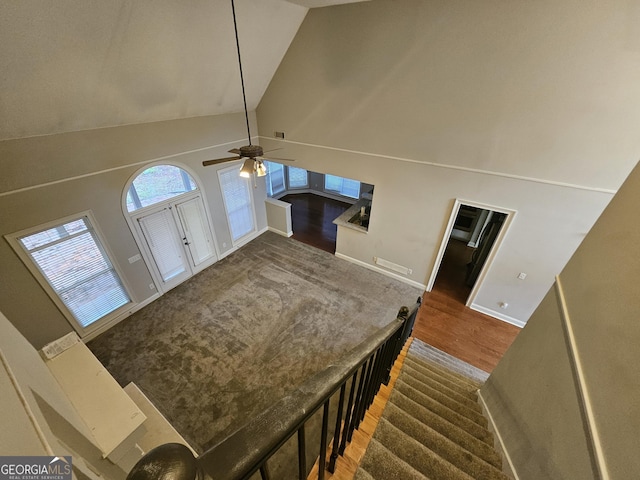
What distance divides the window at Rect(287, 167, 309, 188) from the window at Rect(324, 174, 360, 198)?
0.84m

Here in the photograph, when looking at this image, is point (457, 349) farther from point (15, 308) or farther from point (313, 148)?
point (15, 308)

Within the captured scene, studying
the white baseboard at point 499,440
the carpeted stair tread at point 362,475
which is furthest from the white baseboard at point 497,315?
→ the carpeted stair tread at point 362,475

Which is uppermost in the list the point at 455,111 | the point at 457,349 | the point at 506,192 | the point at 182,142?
the point at 455,111

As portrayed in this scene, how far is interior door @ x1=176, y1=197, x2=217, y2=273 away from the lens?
5438 mm

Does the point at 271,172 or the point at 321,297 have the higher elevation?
the point at 271,172

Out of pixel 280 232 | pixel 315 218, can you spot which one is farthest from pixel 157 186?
pixel 315 218

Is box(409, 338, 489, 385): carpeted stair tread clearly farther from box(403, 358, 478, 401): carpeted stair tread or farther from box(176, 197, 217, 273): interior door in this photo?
box(176, 197, 217, 273): interior door

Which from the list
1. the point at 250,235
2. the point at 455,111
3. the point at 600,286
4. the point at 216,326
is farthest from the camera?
the point at 250,235

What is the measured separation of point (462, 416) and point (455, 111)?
4.07 meters

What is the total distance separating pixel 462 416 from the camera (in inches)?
90.3

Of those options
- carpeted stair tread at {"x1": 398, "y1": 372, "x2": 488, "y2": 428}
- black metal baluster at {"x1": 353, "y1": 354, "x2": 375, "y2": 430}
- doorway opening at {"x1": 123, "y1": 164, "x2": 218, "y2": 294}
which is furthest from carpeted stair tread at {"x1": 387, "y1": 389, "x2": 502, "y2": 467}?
doorway opening at {"x1": 123, "y1": 164, "x2": 218, "y2": 294}

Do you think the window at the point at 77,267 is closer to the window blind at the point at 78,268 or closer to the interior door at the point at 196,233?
the window blind at the point at 78,268

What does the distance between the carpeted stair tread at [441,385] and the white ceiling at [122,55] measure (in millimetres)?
4934

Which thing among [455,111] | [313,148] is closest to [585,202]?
[455,111]
